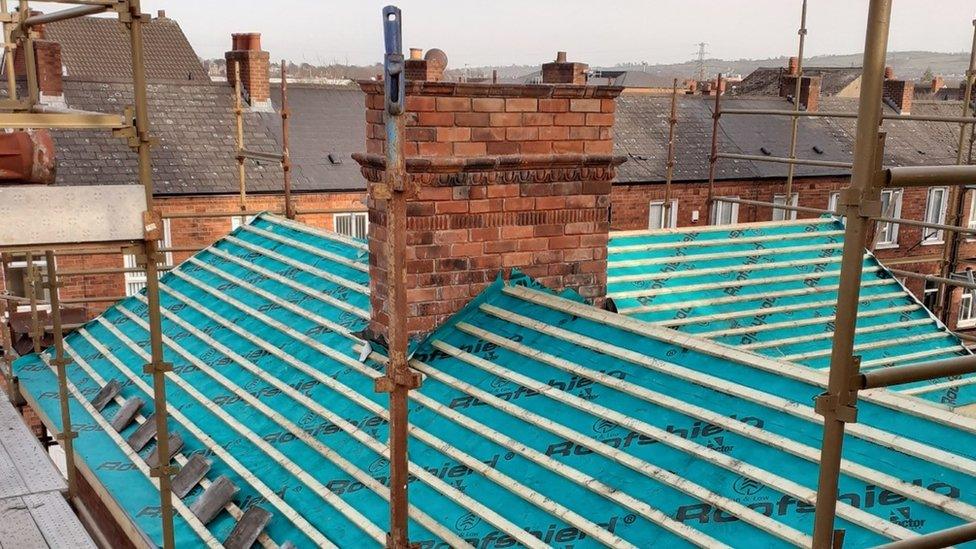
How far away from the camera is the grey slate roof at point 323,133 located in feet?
68.7

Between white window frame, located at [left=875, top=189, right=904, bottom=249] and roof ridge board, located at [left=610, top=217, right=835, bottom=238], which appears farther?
white window frame, located at [left=875, top=189, right=904, bottom=249]

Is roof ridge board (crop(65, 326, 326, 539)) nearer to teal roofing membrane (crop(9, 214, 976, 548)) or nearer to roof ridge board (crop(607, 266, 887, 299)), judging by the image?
teal roofing membrane (crop(9, 214, 976, 548))

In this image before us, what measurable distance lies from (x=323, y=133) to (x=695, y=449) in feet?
63.5

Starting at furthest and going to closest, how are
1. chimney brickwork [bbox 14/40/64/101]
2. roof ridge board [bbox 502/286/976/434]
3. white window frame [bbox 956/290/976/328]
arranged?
white window frame [bbox 956/290/976/328], chimney brickwork [bbox 14/40/64/101], roof ridge board [bbox 502/286/976/434]

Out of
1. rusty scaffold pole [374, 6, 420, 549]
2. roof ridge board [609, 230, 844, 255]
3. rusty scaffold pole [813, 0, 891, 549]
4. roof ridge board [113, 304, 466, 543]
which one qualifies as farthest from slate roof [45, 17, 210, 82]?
rusty scaffold pole [813, 0, 891, 549]

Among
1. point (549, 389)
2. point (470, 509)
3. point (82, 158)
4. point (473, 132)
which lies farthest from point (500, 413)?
point (82, 158)

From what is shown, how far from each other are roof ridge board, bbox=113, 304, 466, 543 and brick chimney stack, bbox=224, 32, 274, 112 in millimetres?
15280

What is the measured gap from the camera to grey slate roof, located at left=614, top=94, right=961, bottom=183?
24766 mm

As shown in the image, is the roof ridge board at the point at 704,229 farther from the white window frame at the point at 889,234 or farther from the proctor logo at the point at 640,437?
the white window frame at the point at 889,234

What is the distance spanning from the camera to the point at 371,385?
573cm

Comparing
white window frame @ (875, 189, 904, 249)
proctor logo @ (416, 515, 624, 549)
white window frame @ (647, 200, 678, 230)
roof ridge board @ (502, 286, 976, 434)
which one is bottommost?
white window frame @ (875, 189, 904, 249)

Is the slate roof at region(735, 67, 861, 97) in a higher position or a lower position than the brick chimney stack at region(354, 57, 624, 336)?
higher

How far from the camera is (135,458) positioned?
6.36 metres

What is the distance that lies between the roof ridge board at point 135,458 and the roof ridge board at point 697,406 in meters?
2.02
